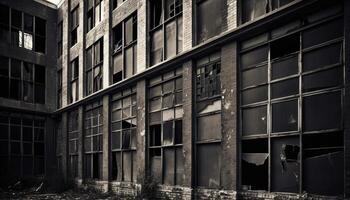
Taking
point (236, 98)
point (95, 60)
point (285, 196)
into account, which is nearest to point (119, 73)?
point (95, 60)

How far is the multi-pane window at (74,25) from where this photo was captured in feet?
75.7

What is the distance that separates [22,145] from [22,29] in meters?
7.38

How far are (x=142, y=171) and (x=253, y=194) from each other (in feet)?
19.7

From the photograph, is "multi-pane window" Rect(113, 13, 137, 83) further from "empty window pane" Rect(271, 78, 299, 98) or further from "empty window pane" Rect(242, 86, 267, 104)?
"empty window pane" Rect(271, 78, 299, 98)

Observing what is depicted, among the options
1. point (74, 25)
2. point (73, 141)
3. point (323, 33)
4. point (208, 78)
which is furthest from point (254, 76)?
point (74, 25)

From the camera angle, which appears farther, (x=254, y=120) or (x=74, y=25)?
(x=74, y=25)

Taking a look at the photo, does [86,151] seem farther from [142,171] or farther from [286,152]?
[286,152]

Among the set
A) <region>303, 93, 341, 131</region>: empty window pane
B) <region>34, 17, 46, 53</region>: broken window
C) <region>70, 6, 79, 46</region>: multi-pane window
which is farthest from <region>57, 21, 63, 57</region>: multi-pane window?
<region>303, 93, 341, 131</region>: empty window pane

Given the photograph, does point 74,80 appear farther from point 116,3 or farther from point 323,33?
point 323,33

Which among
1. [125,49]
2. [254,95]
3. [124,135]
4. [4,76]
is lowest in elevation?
[124,135]

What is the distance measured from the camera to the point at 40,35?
25031mm

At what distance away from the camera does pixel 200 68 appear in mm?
12211

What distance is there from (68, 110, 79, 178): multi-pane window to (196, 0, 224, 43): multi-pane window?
39.8ft

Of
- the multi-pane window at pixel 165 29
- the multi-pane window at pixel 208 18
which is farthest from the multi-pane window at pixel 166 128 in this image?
the multi-pane window at pixel 208 18
